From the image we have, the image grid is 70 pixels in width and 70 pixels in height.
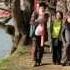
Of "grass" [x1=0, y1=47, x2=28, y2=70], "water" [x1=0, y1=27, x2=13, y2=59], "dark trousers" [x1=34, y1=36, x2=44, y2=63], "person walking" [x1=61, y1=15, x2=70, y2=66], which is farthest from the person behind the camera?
"water" [x1=0, y1=27, x2=13, y2=59]

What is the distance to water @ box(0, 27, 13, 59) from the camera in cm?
1791

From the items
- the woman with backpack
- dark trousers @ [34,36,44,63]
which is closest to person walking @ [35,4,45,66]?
dark trousers @ [34,36,44,63]

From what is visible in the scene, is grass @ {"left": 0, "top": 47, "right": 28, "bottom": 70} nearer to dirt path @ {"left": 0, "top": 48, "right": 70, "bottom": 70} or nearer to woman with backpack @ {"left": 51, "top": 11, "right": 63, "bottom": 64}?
dirt path @ {"left": 0, "top": 48, "right": 70, "bottom": 70}

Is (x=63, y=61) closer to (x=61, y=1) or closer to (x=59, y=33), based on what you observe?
(x=59, y=33)

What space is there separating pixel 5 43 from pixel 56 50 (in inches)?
255

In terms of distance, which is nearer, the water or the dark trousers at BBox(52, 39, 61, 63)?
the dark trousers at BBox(52, 39, 61, 63)

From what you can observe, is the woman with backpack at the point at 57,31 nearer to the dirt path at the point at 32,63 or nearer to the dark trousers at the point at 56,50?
the dark trousers at the point at 56,50

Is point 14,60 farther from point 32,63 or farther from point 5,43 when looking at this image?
point 5,43

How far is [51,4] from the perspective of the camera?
21.0 metres

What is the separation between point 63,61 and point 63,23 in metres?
1.28

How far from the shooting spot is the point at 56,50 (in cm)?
1482

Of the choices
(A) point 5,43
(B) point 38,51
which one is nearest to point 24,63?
(B) point 38,51

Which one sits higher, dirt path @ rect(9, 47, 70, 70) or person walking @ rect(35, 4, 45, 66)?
person walking @ rect(35, 4, 45, 66)

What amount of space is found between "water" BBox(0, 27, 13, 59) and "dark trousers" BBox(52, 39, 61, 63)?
9.04 ft
